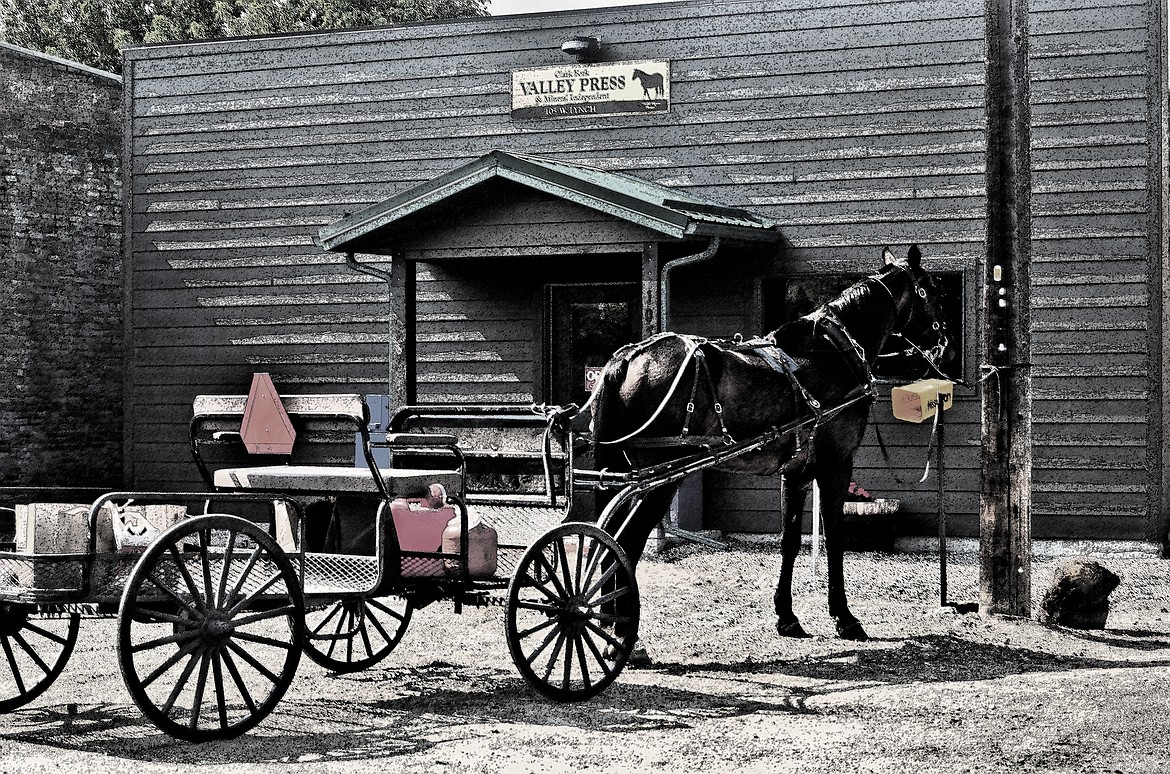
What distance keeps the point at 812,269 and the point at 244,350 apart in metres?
6.08

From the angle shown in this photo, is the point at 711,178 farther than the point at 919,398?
Yes

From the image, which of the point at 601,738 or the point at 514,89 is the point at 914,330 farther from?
the point at 514,89

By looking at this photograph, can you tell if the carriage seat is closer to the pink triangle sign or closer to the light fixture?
the pink triangle sign

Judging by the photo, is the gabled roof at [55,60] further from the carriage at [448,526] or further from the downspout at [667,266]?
the carriage at [448,526]

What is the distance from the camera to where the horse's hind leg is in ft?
27.2

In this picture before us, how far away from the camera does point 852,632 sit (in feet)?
26.8

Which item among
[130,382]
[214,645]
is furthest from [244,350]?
[214,645]

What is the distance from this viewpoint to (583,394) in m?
13.6

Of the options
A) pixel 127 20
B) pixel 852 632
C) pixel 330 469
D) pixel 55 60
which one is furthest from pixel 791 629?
pixel 127 20

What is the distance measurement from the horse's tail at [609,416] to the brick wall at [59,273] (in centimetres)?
1217

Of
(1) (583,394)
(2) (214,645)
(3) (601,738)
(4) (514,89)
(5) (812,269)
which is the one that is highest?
(4) (514,89)

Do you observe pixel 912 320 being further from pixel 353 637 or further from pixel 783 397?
pixel 353 637

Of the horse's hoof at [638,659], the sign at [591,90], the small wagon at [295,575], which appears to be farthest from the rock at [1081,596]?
the sign at [591,90]

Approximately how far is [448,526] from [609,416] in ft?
3.88
